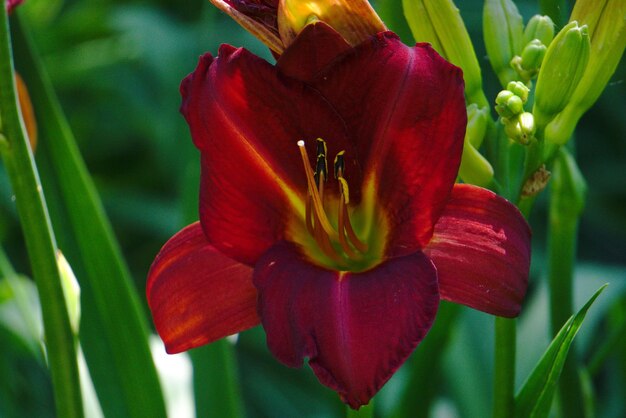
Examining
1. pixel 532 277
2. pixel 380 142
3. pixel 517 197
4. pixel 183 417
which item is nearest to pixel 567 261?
pixel 517 197

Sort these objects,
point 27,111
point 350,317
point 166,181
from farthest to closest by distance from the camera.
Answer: point 166,181 < point 27,111 < point 350,317

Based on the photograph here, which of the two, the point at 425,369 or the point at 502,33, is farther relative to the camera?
the point at 425,369

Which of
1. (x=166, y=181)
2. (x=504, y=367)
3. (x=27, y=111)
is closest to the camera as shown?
(x=504, y=367)

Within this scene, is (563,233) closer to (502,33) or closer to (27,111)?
(502,33)

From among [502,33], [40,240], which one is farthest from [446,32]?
[40,240]

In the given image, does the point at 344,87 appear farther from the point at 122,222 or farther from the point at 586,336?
the point at 122,222

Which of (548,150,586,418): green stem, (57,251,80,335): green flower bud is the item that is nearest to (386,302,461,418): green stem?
(548,150,586,418): green stem
